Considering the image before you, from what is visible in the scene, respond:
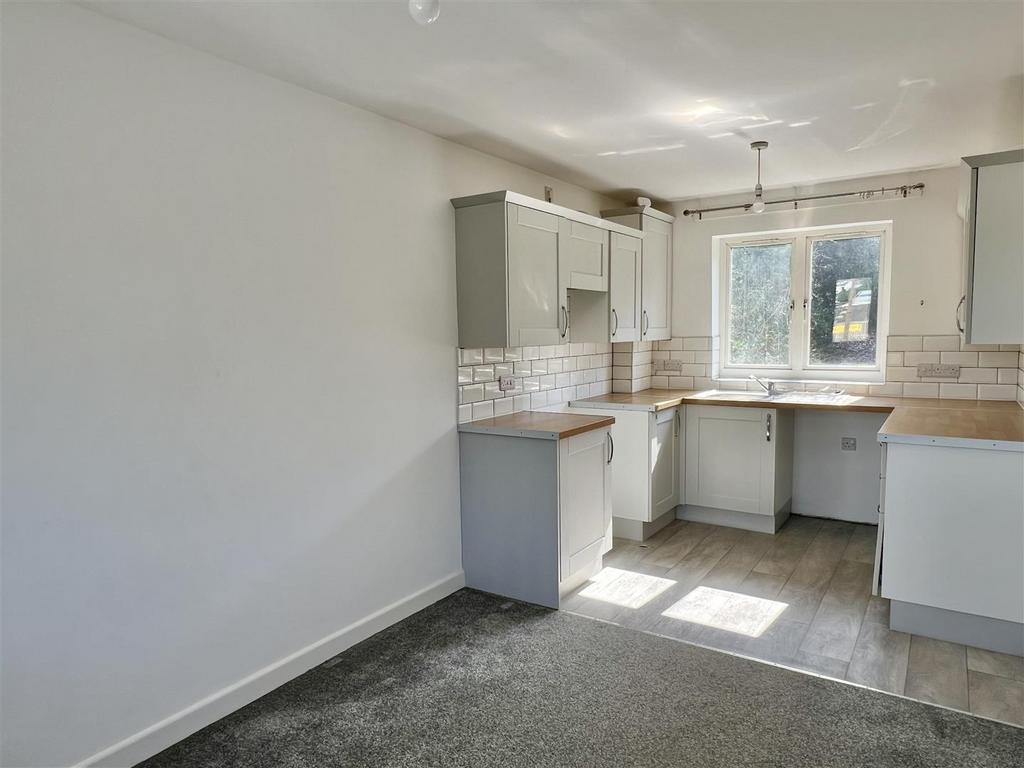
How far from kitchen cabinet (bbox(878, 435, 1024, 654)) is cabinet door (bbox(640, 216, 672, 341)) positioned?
2128 millimetres

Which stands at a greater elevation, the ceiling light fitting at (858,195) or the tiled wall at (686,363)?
the ceiling light fitting at (858,195)

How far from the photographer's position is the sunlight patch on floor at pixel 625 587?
3.31 m

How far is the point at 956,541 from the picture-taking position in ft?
8.98

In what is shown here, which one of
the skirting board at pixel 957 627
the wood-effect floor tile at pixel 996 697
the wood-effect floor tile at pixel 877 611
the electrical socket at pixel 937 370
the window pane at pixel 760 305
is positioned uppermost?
the window pane at pixel 760 305

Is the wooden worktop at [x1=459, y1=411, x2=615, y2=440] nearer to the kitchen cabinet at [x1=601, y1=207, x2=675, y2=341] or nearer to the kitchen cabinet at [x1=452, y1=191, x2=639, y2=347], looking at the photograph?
the kitchen cabinet at [x1=452, y1=191, x2=639, y2=347]

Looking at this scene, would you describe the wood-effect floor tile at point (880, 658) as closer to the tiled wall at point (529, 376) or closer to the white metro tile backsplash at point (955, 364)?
the white metro tile backsplash at point (955, 364)

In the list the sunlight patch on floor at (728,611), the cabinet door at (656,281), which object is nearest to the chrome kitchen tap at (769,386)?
the cabinet door at (656,281)

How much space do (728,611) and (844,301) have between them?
2599 millimetres

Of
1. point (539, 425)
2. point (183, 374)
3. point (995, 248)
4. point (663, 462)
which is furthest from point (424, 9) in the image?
point (663, 462)

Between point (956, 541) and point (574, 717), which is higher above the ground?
point (956, 541)

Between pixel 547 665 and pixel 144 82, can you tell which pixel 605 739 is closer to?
pixel 547 665

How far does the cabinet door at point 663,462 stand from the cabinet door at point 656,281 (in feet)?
2.17

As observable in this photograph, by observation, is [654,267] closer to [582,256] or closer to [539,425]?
[582,256]

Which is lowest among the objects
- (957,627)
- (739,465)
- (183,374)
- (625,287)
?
(957,627)
